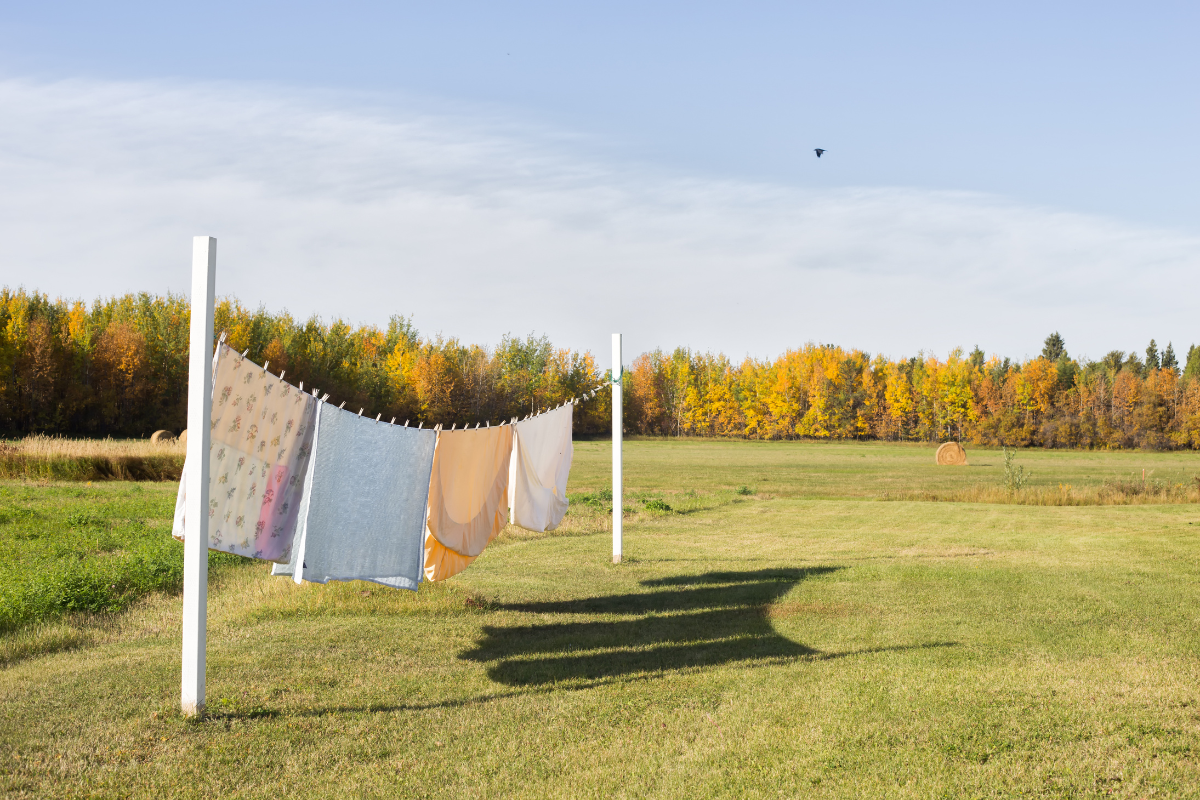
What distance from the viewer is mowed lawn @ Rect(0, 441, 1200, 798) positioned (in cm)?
531

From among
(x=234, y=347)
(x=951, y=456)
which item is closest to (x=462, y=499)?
(x=234, y=347)

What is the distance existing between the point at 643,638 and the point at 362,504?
134 inches

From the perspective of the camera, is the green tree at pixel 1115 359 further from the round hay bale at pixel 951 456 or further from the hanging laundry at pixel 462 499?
the hanging laundry at pixel 462 499

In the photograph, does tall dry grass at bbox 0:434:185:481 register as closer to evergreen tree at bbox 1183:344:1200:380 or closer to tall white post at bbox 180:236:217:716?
tall white post at bbox 180:236:217:716

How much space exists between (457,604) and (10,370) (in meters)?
56.2

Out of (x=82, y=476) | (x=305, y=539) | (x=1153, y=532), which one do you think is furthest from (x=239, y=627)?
(x=82, y=476)

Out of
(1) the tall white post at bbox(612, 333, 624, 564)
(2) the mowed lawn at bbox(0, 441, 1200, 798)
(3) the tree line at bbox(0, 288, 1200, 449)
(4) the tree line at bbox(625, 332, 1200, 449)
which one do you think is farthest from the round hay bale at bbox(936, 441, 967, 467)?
(1) the tall white post at bbox(612, 333, 624, 564)

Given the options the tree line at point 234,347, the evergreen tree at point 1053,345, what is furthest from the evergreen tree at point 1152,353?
the tree line at point 234,347

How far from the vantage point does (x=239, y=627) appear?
919 centimetres

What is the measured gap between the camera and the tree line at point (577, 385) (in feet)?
196

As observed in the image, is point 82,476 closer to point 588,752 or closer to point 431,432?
point 431,432

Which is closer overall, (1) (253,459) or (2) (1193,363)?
(1) (253,459)

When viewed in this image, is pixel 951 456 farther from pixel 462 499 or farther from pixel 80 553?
pixel 462 499

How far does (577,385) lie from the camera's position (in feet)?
282
